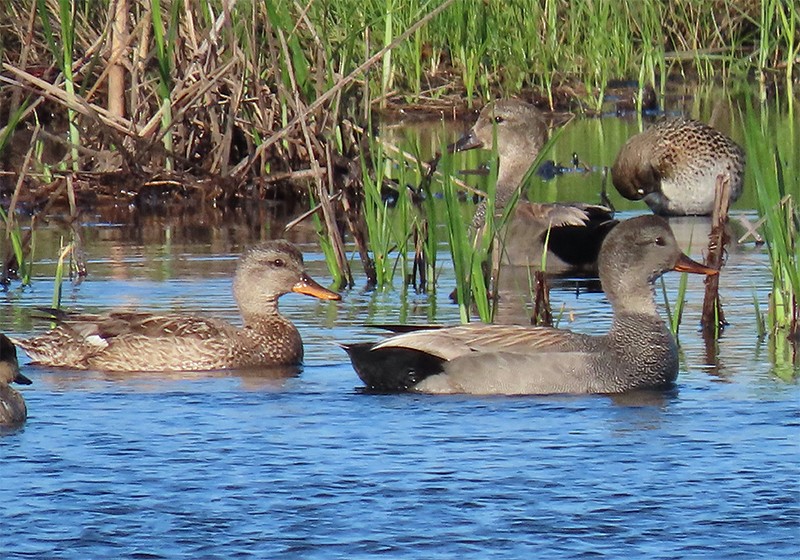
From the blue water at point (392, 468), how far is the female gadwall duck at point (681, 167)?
16.8ft

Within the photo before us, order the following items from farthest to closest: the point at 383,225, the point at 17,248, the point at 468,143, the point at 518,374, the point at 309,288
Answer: the point at 468,143
the point at 383,225
the point at 17,248
the point at 309,288
the point at 518,374

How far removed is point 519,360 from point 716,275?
4.76 feet

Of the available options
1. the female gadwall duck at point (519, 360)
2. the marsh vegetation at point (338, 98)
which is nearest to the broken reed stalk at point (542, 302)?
the marsh vegetation at point (338, 98)

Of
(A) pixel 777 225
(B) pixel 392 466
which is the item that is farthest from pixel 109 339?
(A) pixel 777 225

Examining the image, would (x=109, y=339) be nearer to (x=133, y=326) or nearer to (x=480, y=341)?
(x=133, y=326)

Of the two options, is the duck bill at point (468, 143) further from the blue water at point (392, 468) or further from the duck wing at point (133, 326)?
the duck wing at point (133, 326)

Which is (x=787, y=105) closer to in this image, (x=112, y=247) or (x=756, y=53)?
(x=756, y=53)

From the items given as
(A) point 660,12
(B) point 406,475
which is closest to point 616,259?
(B) point 406,475

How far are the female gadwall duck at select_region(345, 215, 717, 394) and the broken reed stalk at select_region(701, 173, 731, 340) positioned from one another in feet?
→ 3.40

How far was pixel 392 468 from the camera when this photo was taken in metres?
6.15

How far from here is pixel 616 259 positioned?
7.91m

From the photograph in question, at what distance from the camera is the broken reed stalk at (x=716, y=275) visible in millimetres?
8664

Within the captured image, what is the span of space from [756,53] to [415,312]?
492 inches

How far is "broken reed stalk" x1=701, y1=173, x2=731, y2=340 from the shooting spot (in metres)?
8.66
